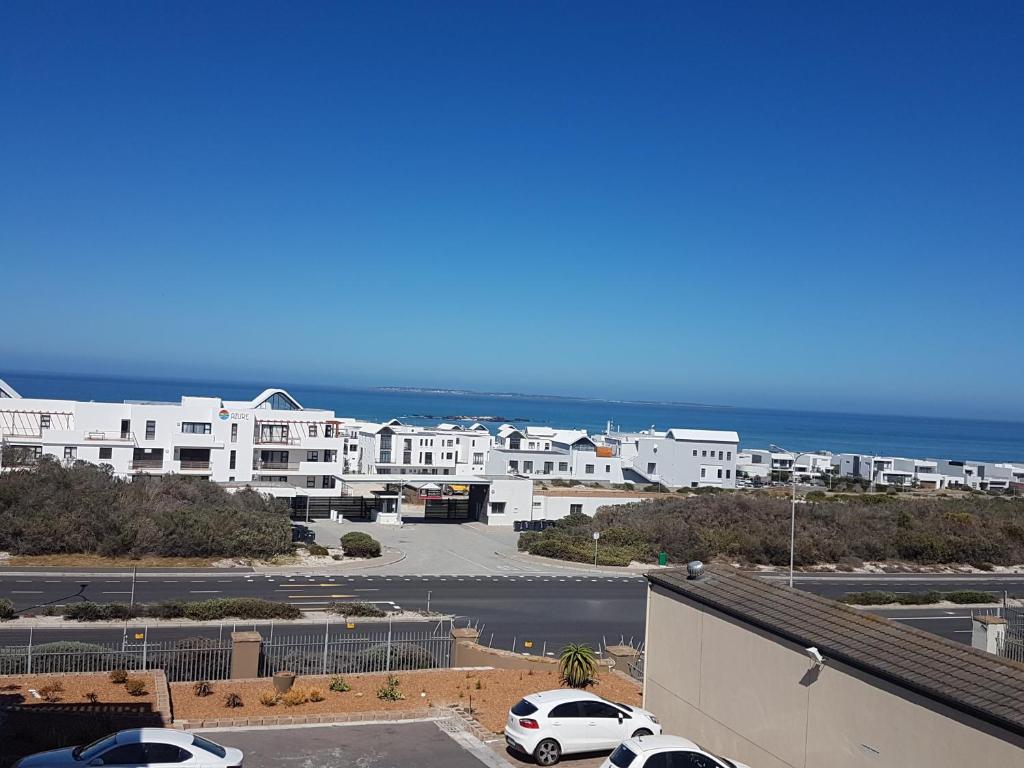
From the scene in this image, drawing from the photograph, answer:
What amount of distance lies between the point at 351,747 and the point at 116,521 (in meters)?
26.9

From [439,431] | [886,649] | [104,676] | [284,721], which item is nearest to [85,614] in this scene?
[104,676]

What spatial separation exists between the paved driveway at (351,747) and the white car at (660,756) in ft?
10.1

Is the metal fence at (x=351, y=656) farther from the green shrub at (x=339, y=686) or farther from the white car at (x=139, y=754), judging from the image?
the white car at (x=139, y=754)

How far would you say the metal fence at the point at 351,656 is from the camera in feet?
70.2

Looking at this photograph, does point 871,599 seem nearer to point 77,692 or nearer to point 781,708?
→ point 781,708

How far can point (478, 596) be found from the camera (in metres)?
34.8

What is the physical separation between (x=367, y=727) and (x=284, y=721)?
156cm

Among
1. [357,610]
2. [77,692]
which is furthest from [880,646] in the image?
[357,610]

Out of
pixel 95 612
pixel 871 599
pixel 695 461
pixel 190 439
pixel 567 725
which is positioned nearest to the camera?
pixel 567 725

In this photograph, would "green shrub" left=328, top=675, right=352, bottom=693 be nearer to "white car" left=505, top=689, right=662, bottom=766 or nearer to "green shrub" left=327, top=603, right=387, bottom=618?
"white car" left=505, top=689, right=662, bottom=766

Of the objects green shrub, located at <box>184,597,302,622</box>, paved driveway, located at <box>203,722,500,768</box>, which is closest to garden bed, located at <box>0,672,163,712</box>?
paved driveway, located at <box>203,722,500,768</box>

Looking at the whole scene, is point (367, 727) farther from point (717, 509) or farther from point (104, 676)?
point (717, 509)

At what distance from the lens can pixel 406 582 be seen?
3769 cm

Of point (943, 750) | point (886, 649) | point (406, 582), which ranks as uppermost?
point (886, 649)
